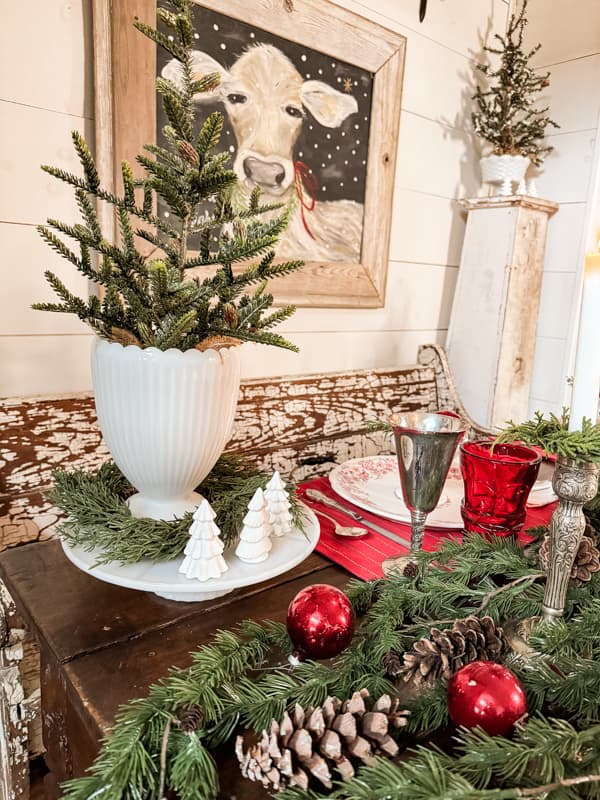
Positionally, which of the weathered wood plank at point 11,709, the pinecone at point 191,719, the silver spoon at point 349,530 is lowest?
the weathered wood plank at point 11,709

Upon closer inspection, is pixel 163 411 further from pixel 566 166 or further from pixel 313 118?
pixel 566 166

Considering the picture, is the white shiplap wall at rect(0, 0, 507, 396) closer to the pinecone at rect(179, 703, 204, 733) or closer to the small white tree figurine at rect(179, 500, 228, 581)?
the small white tree figurine at rect(179, 500, 228, 581)

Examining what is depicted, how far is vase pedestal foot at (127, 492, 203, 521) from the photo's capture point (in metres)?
0.64

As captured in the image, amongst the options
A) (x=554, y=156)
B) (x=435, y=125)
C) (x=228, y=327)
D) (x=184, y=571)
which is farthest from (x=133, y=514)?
(x=554, y=156)

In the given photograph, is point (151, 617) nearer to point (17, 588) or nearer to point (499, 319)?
point (17, 588)

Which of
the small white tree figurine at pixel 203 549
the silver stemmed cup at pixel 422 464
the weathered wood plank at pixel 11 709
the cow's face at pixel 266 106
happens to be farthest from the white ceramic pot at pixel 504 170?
the weathered wood plank at pixel 11 709

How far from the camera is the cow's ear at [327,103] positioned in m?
1.22

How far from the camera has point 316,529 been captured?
0.68 meters

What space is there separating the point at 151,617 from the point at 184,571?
62 mm

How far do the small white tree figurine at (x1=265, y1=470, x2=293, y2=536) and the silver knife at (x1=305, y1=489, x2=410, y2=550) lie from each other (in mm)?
186

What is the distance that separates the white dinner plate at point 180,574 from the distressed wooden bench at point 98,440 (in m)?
0.28

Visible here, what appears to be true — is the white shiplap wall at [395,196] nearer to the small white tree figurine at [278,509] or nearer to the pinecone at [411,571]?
the small white tree figurine at [278,509]

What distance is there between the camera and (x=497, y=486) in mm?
723

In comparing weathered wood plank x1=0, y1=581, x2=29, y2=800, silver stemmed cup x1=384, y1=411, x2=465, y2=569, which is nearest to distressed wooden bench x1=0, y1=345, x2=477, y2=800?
weathered wood plank x1=0, y1=581, x2=29, y2=800
